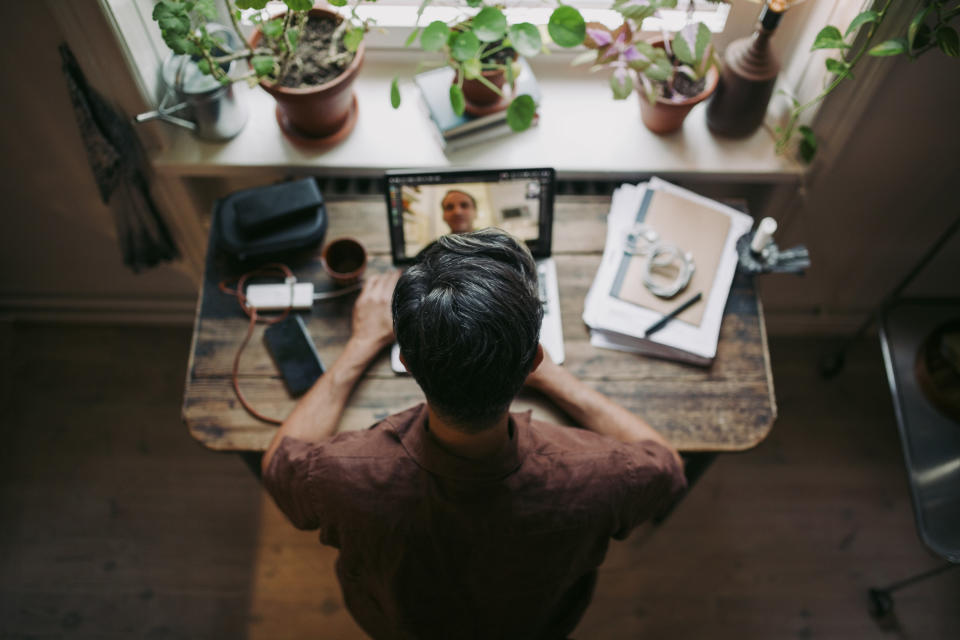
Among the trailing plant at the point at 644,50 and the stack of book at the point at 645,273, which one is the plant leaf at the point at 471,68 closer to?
the trailing plant at the point at 644,50

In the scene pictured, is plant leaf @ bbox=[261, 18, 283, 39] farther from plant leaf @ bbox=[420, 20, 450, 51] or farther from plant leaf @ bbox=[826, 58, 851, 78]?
plant leaf @ bbox=[826, 58, 851, 78]

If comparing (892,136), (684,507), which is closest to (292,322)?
(684,507)

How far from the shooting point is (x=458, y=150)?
1544mm

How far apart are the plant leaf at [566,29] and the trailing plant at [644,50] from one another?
0.22 feet

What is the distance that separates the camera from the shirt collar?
37.5 inches

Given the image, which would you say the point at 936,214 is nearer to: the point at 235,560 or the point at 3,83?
the point at 235,560

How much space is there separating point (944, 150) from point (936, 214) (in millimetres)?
232

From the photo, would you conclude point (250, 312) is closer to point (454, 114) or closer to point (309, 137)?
point (309, 137)

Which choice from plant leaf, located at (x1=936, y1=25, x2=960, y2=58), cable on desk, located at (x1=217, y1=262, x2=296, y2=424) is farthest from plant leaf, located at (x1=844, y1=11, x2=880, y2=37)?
cable on desk, located at (x1=217, y1=262, x2=296, y2=424)

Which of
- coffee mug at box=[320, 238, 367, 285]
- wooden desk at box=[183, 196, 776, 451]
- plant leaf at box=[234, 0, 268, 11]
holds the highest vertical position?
plant leaf at box=[234, 0, 268, 11]

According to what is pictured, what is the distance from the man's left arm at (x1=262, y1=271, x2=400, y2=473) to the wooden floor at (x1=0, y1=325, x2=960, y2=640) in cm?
78

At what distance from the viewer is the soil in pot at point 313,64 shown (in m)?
1.40

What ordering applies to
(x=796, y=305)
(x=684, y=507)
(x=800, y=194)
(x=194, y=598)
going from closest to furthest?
(x=800, y=194) < (x=194, y=598) < (x=684, y=507) < (x=796, y=305)

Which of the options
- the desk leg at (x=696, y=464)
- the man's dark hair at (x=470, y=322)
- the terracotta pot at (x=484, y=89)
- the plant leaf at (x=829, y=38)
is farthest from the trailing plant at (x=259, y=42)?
the desk leg at (x=696, y=464)
